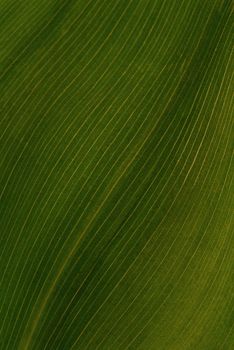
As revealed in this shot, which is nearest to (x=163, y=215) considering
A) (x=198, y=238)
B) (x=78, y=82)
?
(x=198, y=238)

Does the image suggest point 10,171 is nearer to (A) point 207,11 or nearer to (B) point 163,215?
(B) point 163,215

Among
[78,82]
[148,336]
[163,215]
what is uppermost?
[78,82]

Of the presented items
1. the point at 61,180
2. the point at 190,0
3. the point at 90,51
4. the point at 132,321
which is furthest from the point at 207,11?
the point at 132,321

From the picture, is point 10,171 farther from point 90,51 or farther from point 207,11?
point 207,11

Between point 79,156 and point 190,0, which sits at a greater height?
point 190,0

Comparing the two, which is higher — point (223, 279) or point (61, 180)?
point (61, 180)
